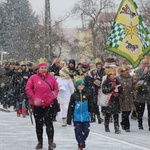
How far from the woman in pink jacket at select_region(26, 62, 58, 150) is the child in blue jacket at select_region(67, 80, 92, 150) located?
18.6 inches

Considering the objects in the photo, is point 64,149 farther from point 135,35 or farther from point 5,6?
point 5,6

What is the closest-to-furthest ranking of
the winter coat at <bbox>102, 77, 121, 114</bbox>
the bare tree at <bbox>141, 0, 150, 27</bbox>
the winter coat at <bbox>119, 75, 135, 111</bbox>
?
the winter coat at <bbox>102, 77, 121, 114</bbox> → the winter coat at <bbox>119, 75, 135, 111</bbox> → the bare tree at <bbox>141, 0, 150, 27</bbox>

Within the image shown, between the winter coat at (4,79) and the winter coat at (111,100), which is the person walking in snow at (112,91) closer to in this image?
the winter coat at (111,100)

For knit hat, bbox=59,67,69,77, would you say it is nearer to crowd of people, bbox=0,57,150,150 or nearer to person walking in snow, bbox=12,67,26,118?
crowd of people, bbox=0,57,150,150

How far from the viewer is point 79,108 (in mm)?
10742

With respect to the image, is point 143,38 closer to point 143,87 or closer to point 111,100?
point 143,87

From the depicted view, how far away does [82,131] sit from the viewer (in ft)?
35.0

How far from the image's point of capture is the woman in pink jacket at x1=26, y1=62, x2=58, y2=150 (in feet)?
33.9

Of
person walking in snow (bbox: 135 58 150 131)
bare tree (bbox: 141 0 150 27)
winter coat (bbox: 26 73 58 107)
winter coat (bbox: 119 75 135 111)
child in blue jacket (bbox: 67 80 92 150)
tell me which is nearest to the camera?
winter coat (bbox: 26 73 58 107)

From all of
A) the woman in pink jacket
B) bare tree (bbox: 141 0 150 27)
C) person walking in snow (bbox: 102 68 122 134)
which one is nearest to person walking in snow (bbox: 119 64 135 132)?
person walking in snow (bbox: 102 68 122 134)

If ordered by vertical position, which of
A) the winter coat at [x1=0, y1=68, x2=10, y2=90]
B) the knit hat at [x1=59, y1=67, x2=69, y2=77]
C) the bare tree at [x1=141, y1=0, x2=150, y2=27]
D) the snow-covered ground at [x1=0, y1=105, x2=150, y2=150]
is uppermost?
the bare tree at [x1=141, y1=0, x2=150, y2=27]

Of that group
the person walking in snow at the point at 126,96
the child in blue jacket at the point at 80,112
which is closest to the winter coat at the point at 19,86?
the person walking in snow at the point at 126,96

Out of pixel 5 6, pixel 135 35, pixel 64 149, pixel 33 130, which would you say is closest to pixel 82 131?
pixel 64 149

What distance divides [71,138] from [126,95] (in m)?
2.42
